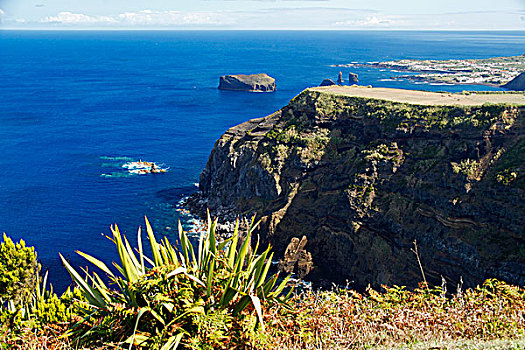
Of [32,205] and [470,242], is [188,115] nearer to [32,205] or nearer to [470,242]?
[32,205]

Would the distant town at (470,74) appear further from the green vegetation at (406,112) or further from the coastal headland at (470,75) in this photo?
the green vegetation at (406,112)

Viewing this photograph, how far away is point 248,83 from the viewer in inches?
6117

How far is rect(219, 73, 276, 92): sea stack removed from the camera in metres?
154

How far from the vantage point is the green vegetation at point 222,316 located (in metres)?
11.7

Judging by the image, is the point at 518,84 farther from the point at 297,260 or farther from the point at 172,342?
the point at 172,342

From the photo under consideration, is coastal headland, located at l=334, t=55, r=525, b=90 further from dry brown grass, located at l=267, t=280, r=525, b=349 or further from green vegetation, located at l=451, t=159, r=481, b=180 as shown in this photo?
dry brown grass, located at l=267, t=280, r=525, b=349

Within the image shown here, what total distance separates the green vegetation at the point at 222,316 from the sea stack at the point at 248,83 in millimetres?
141912

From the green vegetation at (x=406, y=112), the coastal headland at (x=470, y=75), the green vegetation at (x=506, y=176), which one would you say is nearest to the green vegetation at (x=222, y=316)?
the green vegetation at (x=506, y=176)

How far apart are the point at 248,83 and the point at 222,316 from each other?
148 metres

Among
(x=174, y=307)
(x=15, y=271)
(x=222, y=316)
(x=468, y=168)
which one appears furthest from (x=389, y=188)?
(x=174, y=307)

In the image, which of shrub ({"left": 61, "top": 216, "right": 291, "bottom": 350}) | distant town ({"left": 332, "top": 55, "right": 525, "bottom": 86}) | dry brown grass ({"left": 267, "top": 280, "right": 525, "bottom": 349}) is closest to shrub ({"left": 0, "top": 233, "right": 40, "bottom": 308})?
shrub ({"left": 61, "top": 216, "right": 291, "bottom": 350})

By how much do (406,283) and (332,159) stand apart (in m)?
19.1

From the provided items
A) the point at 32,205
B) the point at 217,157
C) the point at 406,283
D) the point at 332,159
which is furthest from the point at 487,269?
the point at 32,205

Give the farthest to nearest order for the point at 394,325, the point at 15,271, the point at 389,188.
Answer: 1. the point at 389,188
2. the point at 15,271
3. the point at 394,325
